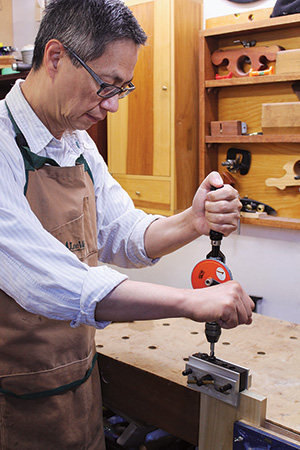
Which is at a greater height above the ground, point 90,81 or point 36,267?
point 90,81

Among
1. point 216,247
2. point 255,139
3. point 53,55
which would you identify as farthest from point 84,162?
point 255,139

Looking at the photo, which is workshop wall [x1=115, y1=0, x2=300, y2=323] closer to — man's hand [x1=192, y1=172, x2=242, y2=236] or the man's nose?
man's hand [x1=192, y1=172, x2=242, y2=236]

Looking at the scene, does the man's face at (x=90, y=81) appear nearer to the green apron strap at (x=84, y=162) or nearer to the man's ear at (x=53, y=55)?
the man's ear at (x=53, y=55)

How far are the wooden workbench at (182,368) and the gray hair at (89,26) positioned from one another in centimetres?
88

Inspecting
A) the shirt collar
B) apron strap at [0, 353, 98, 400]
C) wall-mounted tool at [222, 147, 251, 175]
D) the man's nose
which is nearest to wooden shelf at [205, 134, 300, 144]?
wall-mounted tool at [222, 147, 251, 175]

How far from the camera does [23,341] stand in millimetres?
1261

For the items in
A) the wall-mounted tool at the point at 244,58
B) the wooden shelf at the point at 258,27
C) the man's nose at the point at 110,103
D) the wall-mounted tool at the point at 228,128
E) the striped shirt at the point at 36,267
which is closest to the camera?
the striped shirt at the point at 36,267

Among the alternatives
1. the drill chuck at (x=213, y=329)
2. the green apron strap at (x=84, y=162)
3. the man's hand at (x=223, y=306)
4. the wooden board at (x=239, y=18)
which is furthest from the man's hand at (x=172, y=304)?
the wooden board at (x=239, y=18)

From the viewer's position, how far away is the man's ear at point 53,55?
115 cm

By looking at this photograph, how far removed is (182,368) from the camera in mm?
1445

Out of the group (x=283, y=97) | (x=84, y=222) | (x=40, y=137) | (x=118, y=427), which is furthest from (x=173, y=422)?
(x=283, y=97)

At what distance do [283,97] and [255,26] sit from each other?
33cm

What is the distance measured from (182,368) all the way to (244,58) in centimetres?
145

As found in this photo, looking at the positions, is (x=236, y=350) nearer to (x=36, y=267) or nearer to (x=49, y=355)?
(x=49, y=355)
